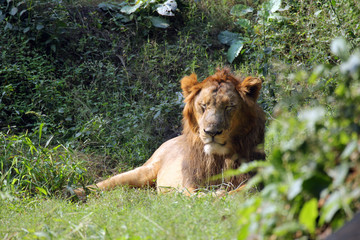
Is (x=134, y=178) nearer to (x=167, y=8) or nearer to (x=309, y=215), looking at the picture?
(x=167, y=8)

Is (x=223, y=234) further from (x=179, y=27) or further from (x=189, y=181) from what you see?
(x=179, y=27)

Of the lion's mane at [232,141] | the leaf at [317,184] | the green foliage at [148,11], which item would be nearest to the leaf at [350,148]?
the leaf at [317,184]

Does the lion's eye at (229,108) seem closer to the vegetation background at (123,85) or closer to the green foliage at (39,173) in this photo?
the vegetation background at (123,85)

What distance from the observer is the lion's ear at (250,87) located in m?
4.71

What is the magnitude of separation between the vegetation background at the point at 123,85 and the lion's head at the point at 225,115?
39 cm

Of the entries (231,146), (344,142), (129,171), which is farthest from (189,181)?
(344,142)

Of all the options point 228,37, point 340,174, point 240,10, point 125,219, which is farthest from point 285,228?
point 240,10

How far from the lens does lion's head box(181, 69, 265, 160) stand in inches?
175

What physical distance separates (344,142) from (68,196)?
3580 mm

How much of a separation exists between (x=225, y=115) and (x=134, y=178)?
62.2 inches

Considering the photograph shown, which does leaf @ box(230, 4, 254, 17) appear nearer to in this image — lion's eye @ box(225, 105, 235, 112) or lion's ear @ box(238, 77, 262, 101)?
lion's ear @ box(238, 77, 262, 101)

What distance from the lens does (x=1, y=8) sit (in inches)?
298

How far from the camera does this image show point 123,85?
748 cm

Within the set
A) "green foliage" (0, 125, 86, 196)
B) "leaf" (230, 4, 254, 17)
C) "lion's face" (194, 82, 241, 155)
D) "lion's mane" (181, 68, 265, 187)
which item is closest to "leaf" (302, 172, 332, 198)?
"lion's face" (194, 82, 241, 155)
